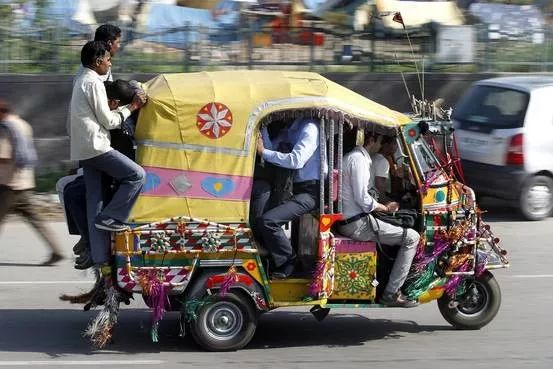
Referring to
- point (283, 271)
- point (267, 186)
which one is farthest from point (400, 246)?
point (267, 186)

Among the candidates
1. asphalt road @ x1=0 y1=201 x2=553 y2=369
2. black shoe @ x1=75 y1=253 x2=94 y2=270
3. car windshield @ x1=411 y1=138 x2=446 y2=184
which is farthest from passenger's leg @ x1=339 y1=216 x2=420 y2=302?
black shoe @ x1=75 y1=253 x2=94 y2=270

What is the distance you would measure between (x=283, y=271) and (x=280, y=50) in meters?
9.67

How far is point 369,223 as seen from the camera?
7.92 m

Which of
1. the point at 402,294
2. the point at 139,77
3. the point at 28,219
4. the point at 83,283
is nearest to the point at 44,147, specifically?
the point at 139,77

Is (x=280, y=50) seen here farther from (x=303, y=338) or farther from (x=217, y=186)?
(x=217, y=186)

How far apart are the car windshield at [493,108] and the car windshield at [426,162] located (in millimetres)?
5029

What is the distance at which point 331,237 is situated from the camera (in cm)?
786

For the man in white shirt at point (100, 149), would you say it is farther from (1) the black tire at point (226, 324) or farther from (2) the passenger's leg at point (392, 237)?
(2) the passenger's leg at point (392, 237)

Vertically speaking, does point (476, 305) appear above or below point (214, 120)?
below

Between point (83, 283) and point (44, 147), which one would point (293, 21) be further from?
point (83, 283)

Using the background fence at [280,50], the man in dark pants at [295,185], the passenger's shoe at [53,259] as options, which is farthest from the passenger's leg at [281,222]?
the background fence at [280,50]

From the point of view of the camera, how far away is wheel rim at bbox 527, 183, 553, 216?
515 inches

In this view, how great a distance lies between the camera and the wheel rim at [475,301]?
8.46 meters

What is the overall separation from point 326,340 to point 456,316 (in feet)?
3.54
